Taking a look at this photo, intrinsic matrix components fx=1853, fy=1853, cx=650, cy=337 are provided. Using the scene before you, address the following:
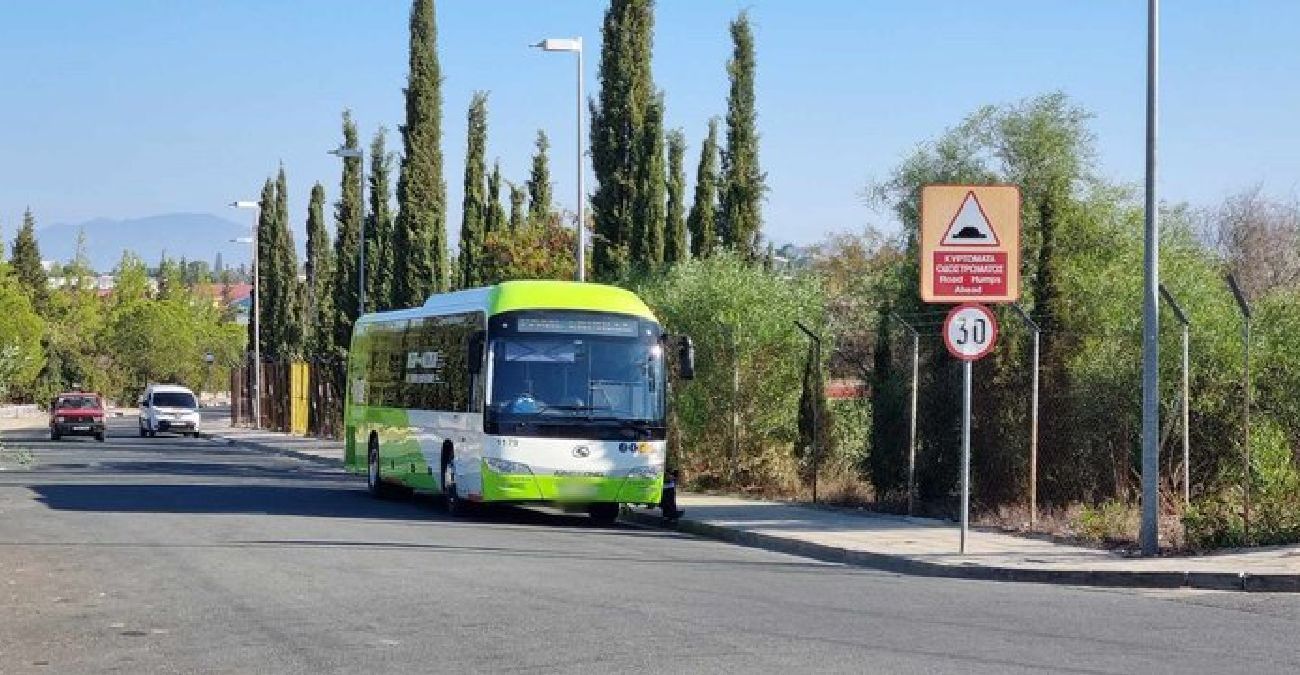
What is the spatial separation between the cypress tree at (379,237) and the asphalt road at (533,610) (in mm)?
38233

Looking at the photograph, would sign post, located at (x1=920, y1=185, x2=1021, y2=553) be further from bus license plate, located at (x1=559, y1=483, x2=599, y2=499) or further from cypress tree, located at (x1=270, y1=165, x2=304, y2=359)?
cypress tree, located at (x1=270, y1=165, x2=304, y2=359)

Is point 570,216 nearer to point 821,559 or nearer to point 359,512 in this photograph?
point 359,512

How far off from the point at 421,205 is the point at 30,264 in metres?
77.2

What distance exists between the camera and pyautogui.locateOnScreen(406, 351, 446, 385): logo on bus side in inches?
1133

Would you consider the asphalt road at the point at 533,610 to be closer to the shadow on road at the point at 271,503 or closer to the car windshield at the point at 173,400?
the shadow on road at the point at 271,503

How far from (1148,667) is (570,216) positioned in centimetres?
5267

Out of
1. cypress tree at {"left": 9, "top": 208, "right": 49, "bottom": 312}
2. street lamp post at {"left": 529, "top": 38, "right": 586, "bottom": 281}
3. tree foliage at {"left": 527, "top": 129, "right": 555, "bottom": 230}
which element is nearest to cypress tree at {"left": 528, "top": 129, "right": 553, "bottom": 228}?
tree foliage at {"left": 527, "top": 129, "right": 555, "bottom": 230}

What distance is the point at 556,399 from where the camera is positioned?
2538cm

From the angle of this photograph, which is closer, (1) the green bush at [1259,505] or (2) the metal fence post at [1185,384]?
(1) the green bush at [1259,505]

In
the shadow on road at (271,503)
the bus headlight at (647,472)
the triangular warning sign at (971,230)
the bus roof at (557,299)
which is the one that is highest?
the triangular warning sign at (971,230)

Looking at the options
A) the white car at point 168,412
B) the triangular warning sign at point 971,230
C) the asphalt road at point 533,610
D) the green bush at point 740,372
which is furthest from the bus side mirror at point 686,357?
the white car at point 168,412

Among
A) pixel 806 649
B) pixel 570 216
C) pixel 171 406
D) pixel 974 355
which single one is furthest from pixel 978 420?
pixel 171 406

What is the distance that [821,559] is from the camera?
69.2 ft

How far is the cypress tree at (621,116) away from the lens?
3944cm
